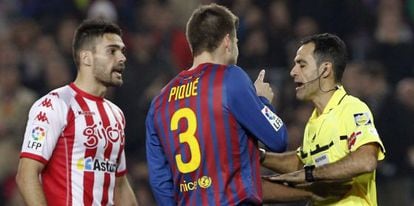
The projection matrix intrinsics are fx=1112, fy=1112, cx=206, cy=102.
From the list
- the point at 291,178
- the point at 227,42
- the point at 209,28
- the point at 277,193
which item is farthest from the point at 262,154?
the point at 209,28

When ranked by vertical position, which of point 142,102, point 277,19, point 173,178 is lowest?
point 173,178

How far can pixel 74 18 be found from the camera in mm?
13531

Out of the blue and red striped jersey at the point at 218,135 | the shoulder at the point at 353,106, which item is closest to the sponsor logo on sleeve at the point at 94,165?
Answer: the blue and red striped jersey at the point at 218,135

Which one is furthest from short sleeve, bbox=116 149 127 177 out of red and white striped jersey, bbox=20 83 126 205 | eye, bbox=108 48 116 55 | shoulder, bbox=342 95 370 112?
shoulder, bbox=342 95 370 112

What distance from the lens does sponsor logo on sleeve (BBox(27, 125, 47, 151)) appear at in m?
6.77

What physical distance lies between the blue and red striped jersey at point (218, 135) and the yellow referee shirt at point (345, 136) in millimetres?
391

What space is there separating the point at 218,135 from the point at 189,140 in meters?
0.18

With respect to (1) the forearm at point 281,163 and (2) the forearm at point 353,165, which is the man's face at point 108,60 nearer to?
(1) the forearm at point 281,163

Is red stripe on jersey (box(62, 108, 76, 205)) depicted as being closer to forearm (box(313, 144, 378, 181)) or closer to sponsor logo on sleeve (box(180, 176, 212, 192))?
sponsor logo on sleeve (box(180, 176, 212, 192))

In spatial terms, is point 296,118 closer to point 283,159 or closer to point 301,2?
point 301,2

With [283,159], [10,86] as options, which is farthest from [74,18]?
[283,159]

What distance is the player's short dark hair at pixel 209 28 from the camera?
6531 millimetres

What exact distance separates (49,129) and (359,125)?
74.1 inches

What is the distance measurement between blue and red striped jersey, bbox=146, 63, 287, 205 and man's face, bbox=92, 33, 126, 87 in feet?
2.52
